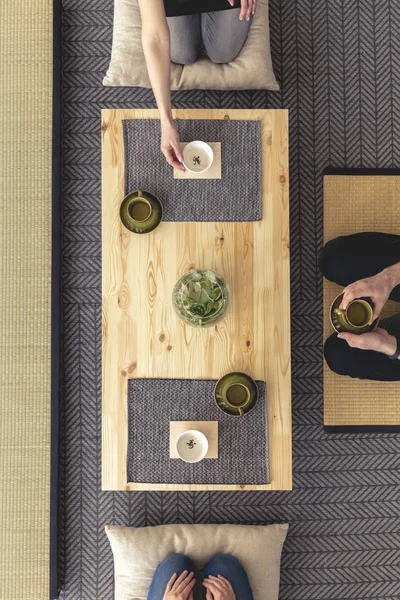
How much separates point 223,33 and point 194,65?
131 millimetres

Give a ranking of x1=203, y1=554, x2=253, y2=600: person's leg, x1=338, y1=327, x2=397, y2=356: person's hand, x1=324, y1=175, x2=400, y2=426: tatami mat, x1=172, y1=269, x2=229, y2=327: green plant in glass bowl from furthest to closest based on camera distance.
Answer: x1=324, y1=175, x2=400, y2=426: tatami mat < x1=203, y1=554, x2=253, y2=600: person's leg < x1=338, y1=327, x2=397, y2=356: person's hand < x1=172, y1=269, x2=229, y2=327: green plant in glass bowl

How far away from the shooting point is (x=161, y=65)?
1.15 metres

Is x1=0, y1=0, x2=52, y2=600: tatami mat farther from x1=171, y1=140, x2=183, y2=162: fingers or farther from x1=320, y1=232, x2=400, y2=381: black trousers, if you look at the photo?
x1=320, y1=232, x2=400, y2=381: black trousers

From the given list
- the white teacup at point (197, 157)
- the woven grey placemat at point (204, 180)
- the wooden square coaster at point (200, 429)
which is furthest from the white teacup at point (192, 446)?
the white teacup at point (197, 157)

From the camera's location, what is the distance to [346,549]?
1.54m

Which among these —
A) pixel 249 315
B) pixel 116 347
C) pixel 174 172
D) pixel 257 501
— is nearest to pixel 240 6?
pixel 174 172

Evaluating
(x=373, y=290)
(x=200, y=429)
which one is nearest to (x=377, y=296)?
(x=373, y=290)

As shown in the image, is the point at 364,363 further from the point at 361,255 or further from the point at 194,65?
the point at 194,65

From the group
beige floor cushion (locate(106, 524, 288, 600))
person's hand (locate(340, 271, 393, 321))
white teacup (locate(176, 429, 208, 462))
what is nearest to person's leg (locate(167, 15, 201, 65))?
person's hand (locate(340, 271, 393, 321))

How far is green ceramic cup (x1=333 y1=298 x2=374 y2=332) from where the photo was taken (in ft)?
3.53

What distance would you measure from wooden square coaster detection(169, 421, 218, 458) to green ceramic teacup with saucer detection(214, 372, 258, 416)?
0.06 meters

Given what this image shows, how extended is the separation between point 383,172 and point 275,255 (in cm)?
60

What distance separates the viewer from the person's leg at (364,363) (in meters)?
1.32

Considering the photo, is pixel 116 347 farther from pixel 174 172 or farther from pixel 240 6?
pixel 240 6
